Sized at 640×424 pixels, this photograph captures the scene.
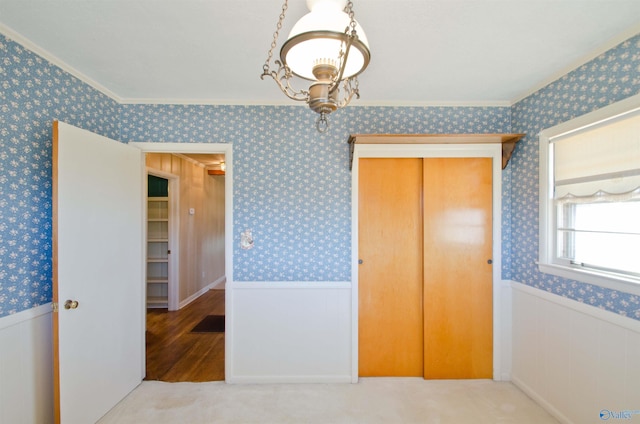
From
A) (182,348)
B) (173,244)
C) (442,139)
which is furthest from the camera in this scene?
(173,244)

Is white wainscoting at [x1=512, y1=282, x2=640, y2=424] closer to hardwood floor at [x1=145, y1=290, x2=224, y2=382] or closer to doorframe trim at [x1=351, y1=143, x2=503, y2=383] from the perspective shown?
doorframe trim at [x1=351, y1=143, x2=503, y2=383]

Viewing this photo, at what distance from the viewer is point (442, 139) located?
7.37 ft

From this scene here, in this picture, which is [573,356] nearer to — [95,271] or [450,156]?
[450,156]

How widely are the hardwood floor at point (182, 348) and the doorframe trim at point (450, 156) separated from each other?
1.42 meters

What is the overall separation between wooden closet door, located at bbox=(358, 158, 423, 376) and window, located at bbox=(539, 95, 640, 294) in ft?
3.03

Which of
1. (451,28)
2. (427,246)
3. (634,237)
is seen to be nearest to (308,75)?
(451,28)

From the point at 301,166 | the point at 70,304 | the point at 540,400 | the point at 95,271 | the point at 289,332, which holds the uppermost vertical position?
the point at 301,166

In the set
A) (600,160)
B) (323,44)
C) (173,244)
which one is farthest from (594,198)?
(173,244)

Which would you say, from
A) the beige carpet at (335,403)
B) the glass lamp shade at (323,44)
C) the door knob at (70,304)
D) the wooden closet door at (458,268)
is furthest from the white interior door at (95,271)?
the wooden closet door at (458,268)

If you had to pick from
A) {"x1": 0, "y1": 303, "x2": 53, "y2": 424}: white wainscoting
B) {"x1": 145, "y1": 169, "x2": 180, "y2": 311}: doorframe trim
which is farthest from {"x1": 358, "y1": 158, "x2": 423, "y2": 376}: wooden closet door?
{"x1": 145, "y1": 169, "x2": 180, "y2": 311}: doorframe trim

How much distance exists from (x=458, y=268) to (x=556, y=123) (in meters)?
1.31

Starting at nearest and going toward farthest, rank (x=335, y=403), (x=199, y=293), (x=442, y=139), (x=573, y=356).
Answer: (x=573, y=356)
(x=335, y=403)
(x=442, y=139)
(x=199, y=293)

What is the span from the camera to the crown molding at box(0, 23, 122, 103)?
5.04ft

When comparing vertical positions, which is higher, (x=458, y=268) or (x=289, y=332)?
(x=458, y=268)
